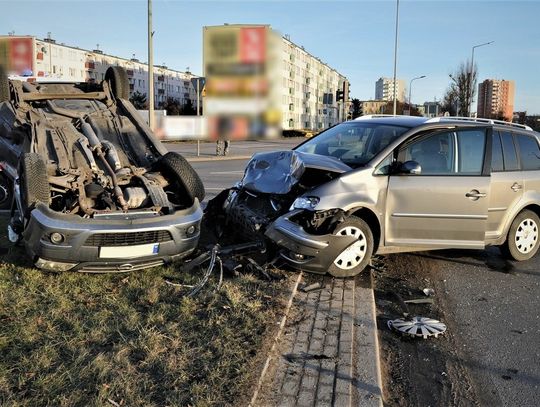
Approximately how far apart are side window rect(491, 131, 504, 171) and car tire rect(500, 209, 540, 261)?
73 cm

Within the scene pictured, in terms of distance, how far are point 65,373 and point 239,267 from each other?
2338mm

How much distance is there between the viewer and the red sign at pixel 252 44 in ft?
84.4

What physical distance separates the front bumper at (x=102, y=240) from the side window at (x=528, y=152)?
428 cm

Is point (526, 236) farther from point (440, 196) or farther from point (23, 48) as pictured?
point (23, 48)

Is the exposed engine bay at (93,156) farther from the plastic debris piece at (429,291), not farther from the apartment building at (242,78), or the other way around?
the apartment building at (242,78)

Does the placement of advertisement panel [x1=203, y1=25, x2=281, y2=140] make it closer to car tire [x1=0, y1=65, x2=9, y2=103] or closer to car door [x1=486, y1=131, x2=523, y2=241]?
car tire [x1=0, y1=65, x2=9, y2=103]

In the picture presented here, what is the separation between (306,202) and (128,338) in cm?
239

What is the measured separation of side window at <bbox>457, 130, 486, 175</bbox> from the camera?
5.92 meters

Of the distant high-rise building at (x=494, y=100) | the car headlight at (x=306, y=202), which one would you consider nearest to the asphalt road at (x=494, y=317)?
the car headlight at (x=306, y=202)

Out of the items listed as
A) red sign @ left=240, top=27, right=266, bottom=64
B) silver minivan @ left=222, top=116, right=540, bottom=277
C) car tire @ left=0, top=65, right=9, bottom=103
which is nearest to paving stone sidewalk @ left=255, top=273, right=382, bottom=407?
silver minivan @ left=222, top=116, right=540, bottom=277

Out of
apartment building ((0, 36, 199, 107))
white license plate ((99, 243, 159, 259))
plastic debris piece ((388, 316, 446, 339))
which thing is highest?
apartment building ((0, 36, 199, 107))

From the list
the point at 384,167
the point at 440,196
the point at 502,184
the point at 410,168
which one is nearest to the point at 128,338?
the point at 384,167

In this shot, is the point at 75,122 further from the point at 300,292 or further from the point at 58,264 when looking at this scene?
the point at 300,292

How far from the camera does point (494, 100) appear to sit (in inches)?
3260
